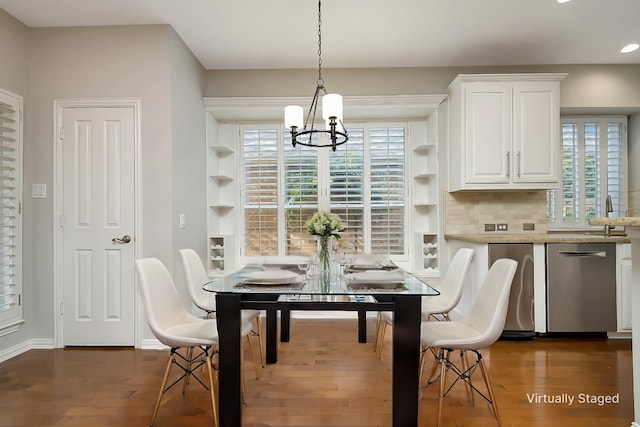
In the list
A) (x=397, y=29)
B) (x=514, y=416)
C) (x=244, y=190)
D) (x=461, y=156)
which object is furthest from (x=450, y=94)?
(x=514, y=416)

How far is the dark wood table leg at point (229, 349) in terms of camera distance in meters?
1.82

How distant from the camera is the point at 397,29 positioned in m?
3.22

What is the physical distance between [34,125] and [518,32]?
4271mm

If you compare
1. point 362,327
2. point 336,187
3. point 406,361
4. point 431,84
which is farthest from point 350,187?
point 406,361

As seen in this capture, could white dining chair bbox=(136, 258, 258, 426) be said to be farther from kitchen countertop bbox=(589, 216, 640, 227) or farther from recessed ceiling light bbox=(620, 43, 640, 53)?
recessed ceiling light bbox=(620, 43, 640, 53)

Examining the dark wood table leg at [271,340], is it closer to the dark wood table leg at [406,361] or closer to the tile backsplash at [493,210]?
the dark wood table leg at [406,361]

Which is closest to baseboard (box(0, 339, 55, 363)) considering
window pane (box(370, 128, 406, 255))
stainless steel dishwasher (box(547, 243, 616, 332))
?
window pane (box(370, 128, 406, 255))

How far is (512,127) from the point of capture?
11.7ft

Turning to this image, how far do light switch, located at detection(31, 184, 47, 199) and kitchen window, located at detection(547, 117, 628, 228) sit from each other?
499cm

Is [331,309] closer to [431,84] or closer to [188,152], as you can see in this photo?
[188,152]

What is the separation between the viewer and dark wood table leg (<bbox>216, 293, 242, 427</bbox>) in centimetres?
182

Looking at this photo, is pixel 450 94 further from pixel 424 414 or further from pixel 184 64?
pixel 424 414

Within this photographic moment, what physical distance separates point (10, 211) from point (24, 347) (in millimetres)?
1131

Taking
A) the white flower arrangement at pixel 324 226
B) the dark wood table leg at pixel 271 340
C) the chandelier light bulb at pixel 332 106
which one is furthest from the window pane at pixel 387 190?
the chandelier light bulb at pixel 332 106
